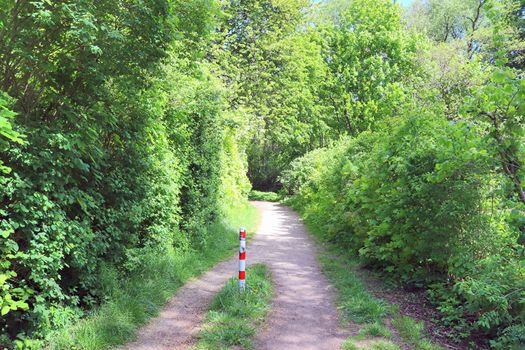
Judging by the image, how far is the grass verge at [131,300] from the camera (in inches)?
178

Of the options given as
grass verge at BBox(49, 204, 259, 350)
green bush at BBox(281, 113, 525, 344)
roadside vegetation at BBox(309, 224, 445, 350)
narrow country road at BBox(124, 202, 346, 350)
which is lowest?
narrow country road at BBox(124, 202, 346, 350)

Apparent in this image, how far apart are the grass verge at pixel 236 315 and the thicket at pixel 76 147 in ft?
5.13

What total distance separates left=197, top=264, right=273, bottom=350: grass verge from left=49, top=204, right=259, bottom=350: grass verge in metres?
0.93

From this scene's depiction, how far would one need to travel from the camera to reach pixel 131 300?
5672 mm

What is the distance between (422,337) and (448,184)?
2557 mm

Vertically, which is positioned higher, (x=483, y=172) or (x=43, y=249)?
(x=483, y=172)

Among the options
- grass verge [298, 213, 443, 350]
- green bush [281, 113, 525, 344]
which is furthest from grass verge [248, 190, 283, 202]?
grass verge [298, 213, 443, 350]

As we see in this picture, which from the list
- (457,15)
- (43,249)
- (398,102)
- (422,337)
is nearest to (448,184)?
(422,337)

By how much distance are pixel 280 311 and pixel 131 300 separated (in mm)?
2254

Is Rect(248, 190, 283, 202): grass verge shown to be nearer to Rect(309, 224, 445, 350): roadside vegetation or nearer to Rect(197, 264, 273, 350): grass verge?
Rect(309, 224, 445, 350): roadside vegetation

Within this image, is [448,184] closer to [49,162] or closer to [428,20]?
[49,162]

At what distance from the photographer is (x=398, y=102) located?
1049 inches

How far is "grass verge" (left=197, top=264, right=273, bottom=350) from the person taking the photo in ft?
16.1

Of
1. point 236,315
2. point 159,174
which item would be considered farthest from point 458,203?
point 159,174
